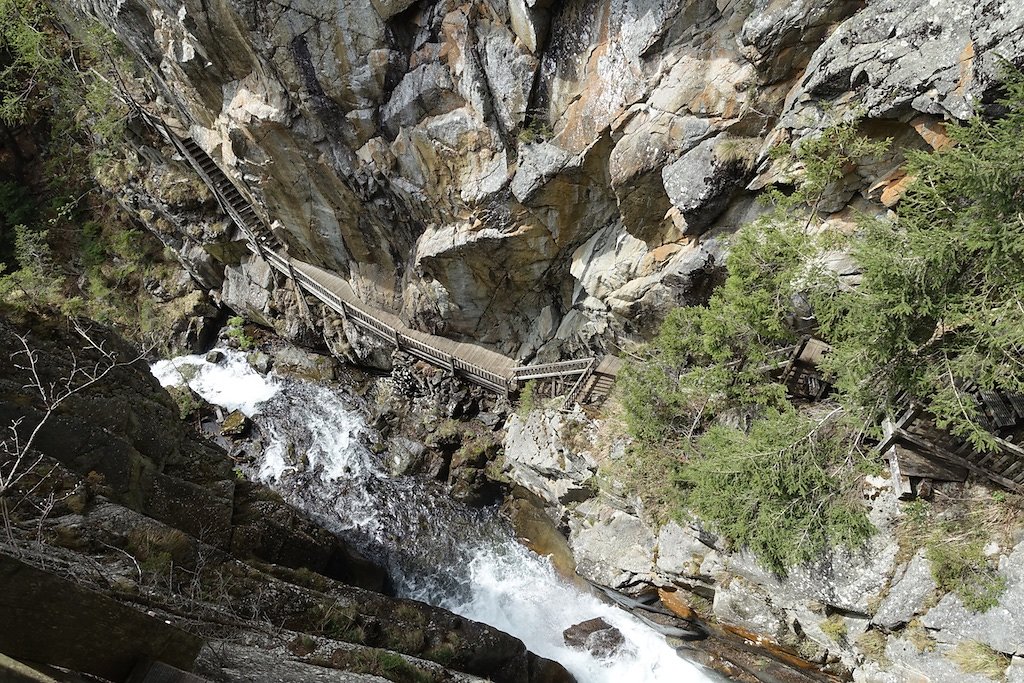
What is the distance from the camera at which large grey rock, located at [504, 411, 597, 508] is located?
14.8 m

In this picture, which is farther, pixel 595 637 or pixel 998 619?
pixel 595 637

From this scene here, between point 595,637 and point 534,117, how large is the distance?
1337cm

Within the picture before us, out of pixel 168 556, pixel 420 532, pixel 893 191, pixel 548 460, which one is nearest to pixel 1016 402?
pixel 893 191

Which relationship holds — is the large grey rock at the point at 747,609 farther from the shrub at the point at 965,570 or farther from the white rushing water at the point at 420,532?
the white rushing water at the point at 420,532

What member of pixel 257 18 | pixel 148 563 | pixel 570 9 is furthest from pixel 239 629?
pixel 257 18

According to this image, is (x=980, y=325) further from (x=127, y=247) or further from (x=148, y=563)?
(x=127, y=247)

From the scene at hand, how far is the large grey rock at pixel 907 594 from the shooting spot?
28.7 ft

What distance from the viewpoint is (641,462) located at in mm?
12758

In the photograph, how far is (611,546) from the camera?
13.4m

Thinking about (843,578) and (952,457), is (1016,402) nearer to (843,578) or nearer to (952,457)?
(952,457)

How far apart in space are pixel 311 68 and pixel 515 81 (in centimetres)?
589

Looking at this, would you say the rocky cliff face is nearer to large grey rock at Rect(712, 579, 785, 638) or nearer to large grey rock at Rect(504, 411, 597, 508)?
large grey rock at Rect(504, 411, 597, 508)

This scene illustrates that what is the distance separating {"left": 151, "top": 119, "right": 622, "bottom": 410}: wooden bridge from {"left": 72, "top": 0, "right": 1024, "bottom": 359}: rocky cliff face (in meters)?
0.67

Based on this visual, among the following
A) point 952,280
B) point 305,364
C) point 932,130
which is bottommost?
point 952,280
